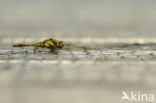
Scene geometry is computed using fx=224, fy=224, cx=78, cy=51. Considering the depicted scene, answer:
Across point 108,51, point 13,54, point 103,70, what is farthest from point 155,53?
point 13,54

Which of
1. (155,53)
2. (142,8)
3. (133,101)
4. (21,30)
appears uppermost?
(142,8)

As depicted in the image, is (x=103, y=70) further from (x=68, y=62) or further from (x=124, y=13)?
(x=124, y=13)

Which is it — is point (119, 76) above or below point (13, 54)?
below

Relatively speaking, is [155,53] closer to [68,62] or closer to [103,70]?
[103,70]

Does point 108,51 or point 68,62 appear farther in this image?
point 108,51

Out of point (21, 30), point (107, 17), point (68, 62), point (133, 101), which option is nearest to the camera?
point (133, 101)

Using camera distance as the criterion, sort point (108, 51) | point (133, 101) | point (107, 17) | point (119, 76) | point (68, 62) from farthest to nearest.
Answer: point (107, 17) → point (108, 51) → point (68, 62) → point (119, 76) → point (133, 101)
